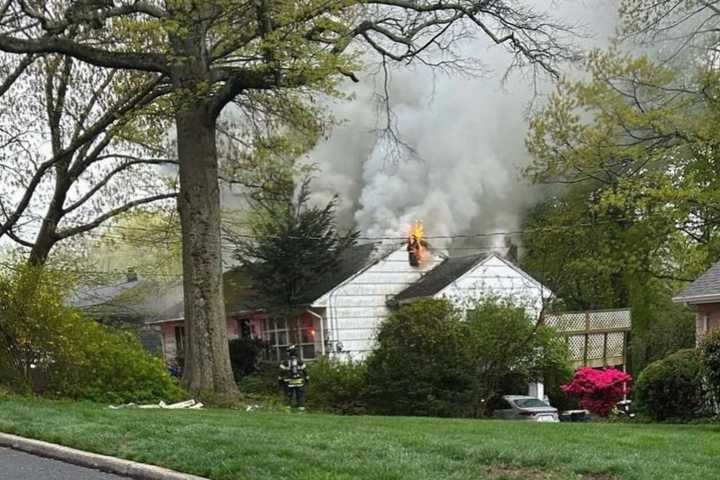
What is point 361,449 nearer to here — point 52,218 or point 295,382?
point 295,382

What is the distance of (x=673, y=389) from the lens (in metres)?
13.6

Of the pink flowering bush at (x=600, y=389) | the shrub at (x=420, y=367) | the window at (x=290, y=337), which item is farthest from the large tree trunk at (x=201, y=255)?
the window at (x=290, y=337)

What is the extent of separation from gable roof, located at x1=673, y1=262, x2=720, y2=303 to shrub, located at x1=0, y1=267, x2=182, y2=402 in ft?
45.0

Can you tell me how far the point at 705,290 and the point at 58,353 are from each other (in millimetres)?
15958

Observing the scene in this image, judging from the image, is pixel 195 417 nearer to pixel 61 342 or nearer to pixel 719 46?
pixel 61 342

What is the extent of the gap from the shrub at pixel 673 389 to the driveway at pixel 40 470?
9.52m

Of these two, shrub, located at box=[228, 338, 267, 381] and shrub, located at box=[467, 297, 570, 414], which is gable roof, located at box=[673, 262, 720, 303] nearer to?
shrub, located at box=[467, 297, 570, 414]

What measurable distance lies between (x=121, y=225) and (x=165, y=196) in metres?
4.28

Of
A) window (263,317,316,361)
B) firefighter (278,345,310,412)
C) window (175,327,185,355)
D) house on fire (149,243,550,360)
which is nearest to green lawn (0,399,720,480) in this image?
firefighter (278,345,310,412)

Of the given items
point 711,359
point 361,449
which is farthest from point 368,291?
point 361,449

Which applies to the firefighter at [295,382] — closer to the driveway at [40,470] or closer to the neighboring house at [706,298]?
the neighboring house at [706,298]

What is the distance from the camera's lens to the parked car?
62.3 ft

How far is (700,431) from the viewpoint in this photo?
1086 cm

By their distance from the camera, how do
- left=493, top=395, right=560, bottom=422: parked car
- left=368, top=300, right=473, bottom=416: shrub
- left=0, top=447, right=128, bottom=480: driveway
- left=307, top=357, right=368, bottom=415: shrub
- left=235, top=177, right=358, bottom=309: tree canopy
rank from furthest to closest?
left=235, top=177, right=358, bottom=309: tree canopy
left=493, top=395, right=560, bottom=422: parked car
left=307, top=357, right=368, bottom=415: shrub
left=368, top=300, right=473, bottom=416: shrub
left=0, top=447, right=128, bottom=480: driveway
